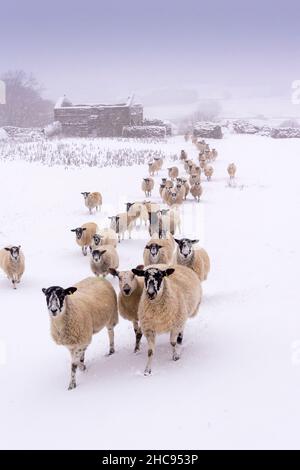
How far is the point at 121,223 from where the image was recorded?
14.4 meters

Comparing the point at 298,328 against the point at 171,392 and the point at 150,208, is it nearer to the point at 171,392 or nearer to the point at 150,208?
the point at 171,392

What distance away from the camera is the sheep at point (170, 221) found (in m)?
14.5

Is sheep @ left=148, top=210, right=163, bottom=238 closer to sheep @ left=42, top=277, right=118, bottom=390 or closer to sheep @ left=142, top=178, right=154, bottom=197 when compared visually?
sheep @ left=142, top=178, right=154, bottom=197

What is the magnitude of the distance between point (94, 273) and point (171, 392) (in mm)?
5640

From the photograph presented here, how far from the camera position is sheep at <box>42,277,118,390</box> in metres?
6.14

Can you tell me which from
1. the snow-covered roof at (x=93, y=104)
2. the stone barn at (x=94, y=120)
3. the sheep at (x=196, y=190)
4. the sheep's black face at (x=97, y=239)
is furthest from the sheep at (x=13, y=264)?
the snow-covered roof at (x=93, y=104)

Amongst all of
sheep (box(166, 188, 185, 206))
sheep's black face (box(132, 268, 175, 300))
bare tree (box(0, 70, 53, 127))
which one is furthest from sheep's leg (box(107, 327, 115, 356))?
bare tree (box(0, 70, 53, 127))

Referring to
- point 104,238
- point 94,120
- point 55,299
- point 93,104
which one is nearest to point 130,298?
point 55,299

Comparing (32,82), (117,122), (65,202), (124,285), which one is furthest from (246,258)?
(32,82)

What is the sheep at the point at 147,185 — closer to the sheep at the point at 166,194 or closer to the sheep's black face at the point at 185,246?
the sheep at the point at 166,194

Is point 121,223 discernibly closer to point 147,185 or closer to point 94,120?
point 147,185

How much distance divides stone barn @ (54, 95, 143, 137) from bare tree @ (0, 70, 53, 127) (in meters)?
27.3

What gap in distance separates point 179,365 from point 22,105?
73190mm

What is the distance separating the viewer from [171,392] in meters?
5.71
